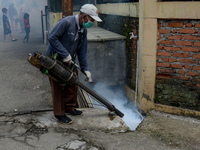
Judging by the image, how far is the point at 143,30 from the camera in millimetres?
4723

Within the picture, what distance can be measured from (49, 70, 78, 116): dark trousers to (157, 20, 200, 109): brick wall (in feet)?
6.02

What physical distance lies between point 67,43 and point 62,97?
0.87 meters

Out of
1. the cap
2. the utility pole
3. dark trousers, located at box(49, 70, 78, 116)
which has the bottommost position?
dark trousers, located at box(49, 70, 78, 116)

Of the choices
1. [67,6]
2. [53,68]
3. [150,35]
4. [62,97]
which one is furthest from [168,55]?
[67,6]

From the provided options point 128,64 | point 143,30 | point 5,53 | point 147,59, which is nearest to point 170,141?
point 147,59

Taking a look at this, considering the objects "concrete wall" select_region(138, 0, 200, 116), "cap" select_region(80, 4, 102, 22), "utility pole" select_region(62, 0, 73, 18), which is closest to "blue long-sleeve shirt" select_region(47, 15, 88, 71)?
"cap" select_region(80, 4, 102, 22)

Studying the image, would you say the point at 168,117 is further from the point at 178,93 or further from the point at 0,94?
the point at 0,94

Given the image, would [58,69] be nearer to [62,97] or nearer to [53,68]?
[53,68]

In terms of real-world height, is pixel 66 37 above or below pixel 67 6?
below

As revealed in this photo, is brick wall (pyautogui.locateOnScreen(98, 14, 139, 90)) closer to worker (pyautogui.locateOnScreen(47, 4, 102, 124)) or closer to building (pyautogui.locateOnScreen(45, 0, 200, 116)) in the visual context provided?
building (pyautogui.locateOnScreen(45, 0, 200, 116))

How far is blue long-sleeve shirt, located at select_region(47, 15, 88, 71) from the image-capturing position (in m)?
3.54

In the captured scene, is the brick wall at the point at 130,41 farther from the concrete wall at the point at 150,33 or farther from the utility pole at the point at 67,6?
the utility pole at the point at 67,6

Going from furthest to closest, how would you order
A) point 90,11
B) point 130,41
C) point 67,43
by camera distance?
1. point 130,41
2. point 67,43
3. point 90,11

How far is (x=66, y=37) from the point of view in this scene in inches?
145
